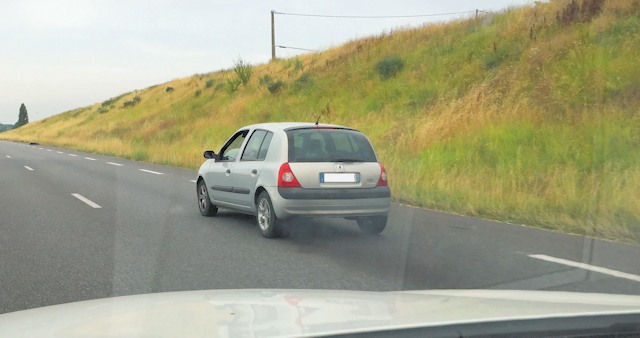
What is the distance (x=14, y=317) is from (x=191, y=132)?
3136 cm

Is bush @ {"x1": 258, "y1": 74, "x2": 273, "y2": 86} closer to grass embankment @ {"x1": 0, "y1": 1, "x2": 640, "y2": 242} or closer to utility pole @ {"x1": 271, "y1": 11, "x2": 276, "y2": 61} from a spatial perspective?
grass embankment @ {"x1": 0, "y1": 1, "x2": 640, "y2": 242}

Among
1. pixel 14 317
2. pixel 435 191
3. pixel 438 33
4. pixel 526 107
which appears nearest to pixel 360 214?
pixel 435 191

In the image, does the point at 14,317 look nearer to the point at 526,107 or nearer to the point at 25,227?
the point at 25,227

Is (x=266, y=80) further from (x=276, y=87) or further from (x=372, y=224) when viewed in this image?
(x=372, y=224)

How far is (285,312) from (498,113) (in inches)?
586

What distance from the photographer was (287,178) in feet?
24.1

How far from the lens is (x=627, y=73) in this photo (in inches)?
585

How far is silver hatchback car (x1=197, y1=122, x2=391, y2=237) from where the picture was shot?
7340mm

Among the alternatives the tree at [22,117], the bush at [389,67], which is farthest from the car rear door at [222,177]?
the tree at [22,117]

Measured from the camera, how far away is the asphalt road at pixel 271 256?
531cm

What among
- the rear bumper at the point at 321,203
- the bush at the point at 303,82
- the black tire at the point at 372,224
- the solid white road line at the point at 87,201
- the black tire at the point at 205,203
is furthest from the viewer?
the bush at the point at 303,82

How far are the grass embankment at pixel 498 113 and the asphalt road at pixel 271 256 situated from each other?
1.53 m

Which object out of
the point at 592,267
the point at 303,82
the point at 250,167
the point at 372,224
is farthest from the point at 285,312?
the point at 303,82

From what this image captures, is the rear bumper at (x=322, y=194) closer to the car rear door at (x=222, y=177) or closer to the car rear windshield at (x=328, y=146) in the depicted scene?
the car rear windshield at (x=328, y=146)
